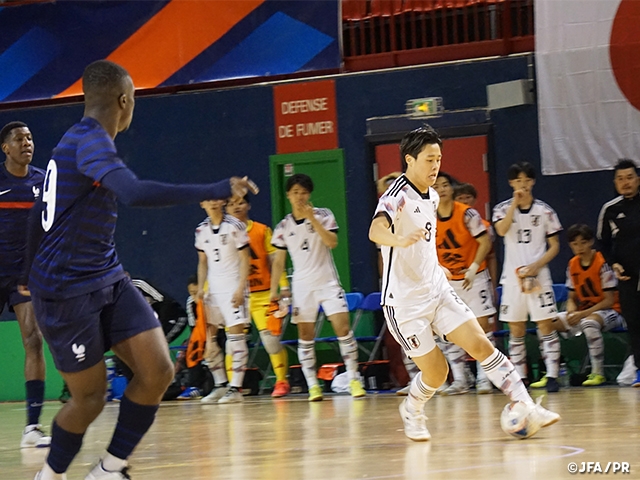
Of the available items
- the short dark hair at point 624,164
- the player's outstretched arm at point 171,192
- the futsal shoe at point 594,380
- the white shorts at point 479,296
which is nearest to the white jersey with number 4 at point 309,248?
the white shorts at point 479,296

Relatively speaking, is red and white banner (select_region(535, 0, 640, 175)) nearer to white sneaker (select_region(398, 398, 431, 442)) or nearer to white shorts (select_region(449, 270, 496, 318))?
white shorts (select_region(449, 270, 496, 318))

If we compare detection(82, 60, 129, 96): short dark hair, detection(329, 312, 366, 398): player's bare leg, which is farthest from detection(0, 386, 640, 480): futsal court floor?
detection(82, 60, 129, 96): short dark hair

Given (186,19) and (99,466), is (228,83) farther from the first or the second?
(99,466)

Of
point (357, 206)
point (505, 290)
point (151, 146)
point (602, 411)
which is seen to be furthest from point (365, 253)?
point (602, 411)

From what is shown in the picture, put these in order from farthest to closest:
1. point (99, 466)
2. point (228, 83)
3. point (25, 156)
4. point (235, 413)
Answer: point (228, 83) < point (235, 413) < point (25, 156) < point (99, 466)

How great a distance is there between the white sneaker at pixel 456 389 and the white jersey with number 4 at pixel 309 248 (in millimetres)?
1616

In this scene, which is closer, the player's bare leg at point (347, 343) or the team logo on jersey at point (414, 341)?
the team logo on jersey at point (414, 341)

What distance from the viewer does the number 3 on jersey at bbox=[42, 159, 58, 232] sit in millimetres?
4762

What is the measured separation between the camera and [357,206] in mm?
12984

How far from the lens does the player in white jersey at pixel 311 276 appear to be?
437 inches

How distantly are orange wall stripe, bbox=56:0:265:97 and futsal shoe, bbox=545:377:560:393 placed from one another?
6060mm

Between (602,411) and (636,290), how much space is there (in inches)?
107

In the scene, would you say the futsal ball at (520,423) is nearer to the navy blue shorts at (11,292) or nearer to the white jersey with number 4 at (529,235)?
the navy blue shorts at (11,292)

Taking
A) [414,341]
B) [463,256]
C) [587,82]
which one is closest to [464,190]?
[463,256]
